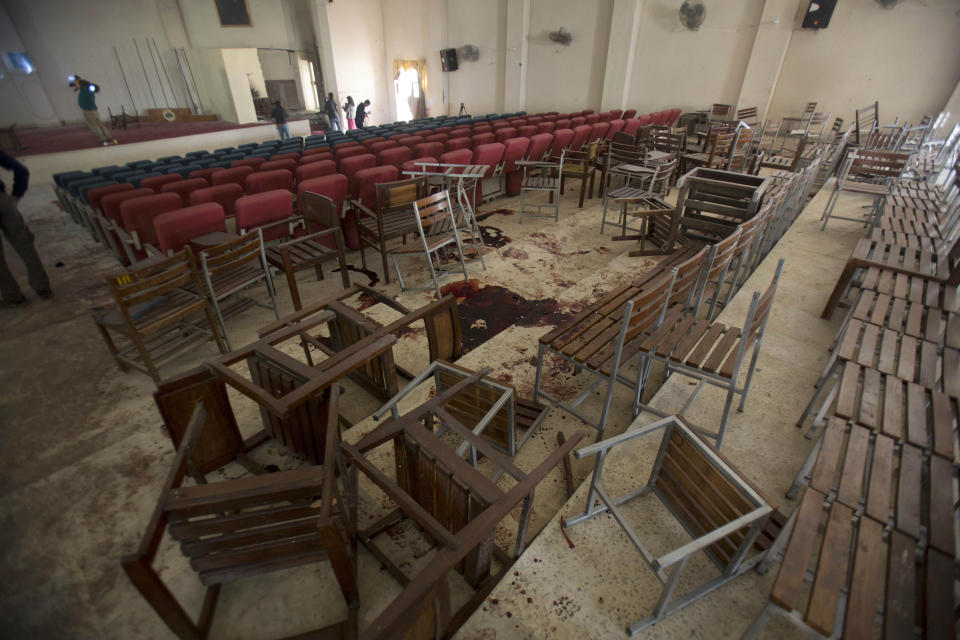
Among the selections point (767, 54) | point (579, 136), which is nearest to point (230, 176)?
point (579, 136)

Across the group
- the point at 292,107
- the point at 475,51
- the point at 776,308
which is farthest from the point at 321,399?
the point at 292,107

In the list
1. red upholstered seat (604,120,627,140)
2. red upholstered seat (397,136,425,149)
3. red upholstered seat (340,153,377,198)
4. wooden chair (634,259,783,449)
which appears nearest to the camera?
wooden chair (634,259,783,449)

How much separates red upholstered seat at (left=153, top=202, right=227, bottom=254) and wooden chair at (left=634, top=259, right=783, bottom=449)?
330cm

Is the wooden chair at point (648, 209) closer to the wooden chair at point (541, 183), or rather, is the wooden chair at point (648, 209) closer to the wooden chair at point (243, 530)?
the wooden chair at point (541, 183)

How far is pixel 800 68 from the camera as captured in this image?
9445 mm

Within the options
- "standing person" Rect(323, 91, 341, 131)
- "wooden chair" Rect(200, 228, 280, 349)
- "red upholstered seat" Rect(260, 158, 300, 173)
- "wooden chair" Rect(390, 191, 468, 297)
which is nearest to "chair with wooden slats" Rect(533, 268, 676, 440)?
"wooden chair" Rect(390, 191, 468, 297)

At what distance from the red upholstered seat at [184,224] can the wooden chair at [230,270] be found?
1.19 feet

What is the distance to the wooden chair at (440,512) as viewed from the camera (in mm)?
962

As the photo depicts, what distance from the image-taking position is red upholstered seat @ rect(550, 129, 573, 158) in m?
6.45

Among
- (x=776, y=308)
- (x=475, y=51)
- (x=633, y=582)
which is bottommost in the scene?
(x=633, y=582)

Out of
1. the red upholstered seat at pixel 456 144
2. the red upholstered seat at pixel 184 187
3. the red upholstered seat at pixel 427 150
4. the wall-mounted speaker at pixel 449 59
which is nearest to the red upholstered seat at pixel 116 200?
the red upholstered seat at pixel 184 187

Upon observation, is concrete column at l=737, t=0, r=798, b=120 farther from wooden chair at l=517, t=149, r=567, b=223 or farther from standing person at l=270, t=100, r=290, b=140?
standing person at l=270, t=100, r=290, b=140

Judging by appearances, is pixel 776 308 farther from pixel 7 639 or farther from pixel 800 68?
pixel 800 68

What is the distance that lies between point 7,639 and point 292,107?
1787cm
